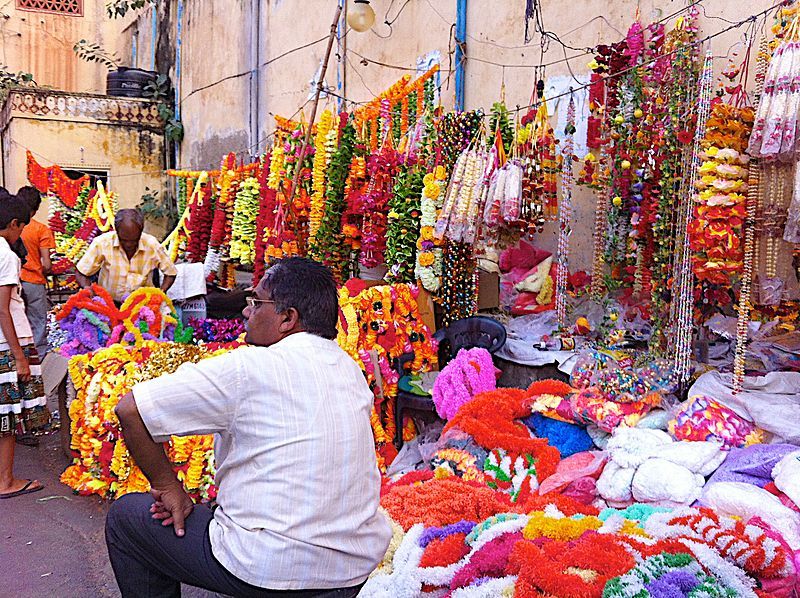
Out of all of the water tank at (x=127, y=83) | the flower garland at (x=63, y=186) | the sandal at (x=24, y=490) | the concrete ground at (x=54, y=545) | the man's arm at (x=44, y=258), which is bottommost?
the concrete ground at (x=54, y=545)

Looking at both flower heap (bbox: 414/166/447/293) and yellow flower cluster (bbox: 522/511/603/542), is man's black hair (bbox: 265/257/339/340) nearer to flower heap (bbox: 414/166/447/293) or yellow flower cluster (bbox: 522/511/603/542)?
yellow flower cluster (bbox: 522/511/603/542)

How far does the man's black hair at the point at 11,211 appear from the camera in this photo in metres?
4.17

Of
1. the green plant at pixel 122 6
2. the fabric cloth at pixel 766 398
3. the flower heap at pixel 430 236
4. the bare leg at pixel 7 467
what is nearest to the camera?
the fabric cloth at pixel 766 398

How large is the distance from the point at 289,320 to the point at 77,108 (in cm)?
1316

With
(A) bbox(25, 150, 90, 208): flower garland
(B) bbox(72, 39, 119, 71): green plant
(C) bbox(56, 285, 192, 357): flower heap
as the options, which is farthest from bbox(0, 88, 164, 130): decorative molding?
(C) bbox(56, 285, 192, 357): flower heap

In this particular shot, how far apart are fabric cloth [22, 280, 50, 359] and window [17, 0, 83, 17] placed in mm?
13822

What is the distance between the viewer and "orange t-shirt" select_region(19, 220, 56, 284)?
249 inches

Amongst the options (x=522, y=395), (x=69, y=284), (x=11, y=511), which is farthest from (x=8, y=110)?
(x=522, y=395)

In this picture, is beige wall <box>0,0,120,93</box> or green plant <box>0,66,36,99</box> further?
beige wall <box>0,0,120,93</box>

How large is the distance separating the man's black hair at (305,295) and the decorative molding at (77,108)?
12965 millimetres

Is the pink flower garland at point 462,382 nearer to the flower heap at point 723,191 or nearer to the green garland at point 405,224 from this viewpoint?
the green garland at point 405,224

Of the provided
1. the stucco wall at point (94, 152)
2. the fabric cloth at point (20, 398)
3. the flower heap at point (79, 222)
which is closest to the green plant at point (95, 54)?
the stucco wall at point (94, 152)

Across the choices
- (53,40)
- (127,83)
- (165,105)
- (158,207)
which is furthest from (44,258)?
(53,40)

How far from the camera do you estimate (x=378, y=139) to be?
693 centimetres
